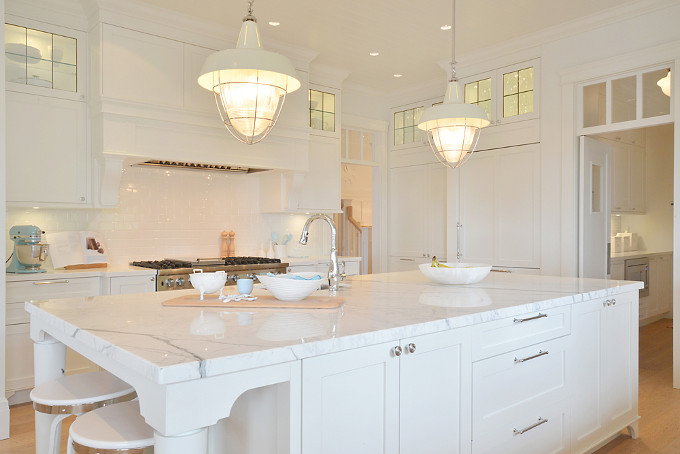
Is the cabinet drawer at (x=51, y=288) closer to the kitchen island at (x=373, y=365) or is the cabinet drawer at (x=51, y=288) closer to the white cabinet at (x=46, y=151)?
the white cabinet at (x=46, y=151)

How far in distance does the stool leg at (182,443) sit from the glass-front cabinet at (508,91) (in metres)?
4.54

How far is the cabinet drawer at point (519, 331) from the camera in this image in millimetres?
2082

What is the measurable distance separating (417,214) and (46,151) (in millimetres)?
4090

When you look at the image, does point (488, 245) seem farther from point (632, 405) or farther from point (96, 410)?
point (96, 410)

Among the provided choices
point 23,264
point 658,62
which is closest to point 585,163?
point 658,62

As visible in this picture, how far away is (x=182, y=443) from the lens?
1244mm

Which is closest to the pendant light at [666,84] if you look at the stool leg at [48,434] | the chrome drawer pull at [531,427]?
the chrome drawer pull at [531,427]

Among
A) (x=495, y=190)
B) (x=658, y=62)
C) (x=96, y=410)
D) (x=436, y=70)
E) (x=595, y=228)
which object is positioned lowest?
(x=96, y=410)

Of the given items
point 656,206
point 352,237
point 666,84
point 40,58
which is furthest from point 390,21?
point 656,206

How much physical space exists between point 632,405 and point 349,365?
2.35m

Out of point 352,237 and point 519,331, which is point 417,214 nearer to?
point 352,237

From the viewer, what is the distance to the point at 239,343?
4.78 feet

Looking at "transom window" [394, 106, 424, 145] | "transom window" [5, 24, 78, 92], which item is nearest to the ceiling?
"transom window" [5, 24, 78, 92]

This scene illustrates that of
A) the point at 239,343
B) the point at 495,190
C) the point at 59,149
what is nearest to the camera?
the point at 239,343
